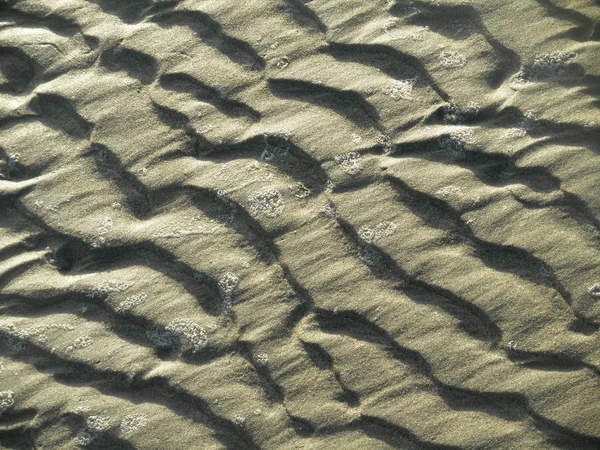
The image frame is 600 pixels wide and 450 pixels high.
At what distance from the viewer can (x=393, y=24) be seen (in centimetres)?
314

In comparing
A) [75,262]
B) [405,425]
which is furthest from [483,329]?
[75,262]

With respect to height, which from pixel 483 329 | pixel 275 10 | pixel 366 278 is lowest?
pixel 483 329

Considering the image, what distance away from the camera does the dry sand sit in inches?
95.7

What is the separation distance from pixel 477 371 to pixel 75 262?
5.59 ft

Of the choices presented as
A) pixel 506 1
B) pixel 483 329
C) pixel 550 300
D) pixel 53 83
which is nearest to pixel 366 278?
pixel 483 329

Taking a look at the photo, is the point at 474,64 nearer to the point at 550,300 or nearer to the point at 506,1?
the point at 506,1

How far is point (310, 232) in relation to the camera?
274 cm

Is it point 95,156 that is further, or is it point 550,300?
point 95,156

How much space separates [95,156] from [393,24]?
1.50 meters

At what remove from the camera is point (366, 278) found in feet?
8.59

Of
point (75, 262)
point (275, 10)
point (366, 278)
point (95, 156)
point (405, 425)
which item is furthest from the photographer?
point (275, 10)

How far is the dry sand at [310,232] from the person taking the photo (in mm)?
2432

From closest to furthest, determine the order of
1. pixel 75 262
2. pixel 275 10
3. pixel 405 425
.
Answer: pixel 405 425 < pixel 75 262 < pixel 275 10

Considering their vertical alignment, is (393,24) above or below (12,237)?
above
